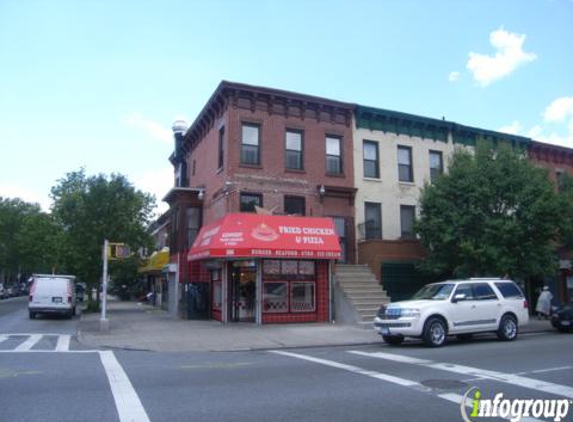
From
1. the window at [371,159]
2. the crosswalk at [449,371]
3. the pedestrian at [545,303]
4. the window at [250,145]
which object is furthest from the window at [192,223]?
the pedestrian at [545,303]

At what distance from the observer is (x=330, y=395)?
25.6 feet

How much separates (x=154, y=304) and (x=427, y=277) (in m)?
20.6

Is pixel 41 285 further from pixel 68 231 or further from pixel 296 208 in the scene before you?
pixel 296 208

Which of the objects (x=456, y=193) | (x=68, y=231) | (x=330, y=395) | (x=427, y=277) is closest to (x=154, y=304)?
(x=68, y=231)

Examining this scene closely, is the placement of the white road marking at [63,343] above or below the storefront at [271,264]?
below

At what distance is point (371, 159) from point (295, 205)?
190 inches

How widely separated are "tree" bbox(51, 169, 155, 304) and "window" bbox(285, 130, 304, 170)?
1246 centimetres

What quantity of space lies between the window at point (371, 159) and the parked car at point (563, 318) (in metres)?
9.83

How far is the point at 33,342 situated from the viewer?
49.5 ft

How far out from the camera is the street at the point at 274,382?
6789 mm

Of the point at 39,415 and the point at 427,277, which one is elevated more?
the point at 427,277

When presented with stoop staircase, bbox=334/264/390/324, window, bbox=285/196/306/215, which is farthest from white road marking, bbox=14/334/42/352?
stoop staircase, bbox=334/264/390/324

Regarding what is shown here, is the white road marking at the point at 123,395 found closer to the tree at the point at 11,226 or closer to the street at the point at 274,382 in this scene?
the street at the point at 274,382

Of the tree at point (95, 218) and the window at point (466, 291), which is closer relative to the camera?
the window at point (466, 291)
